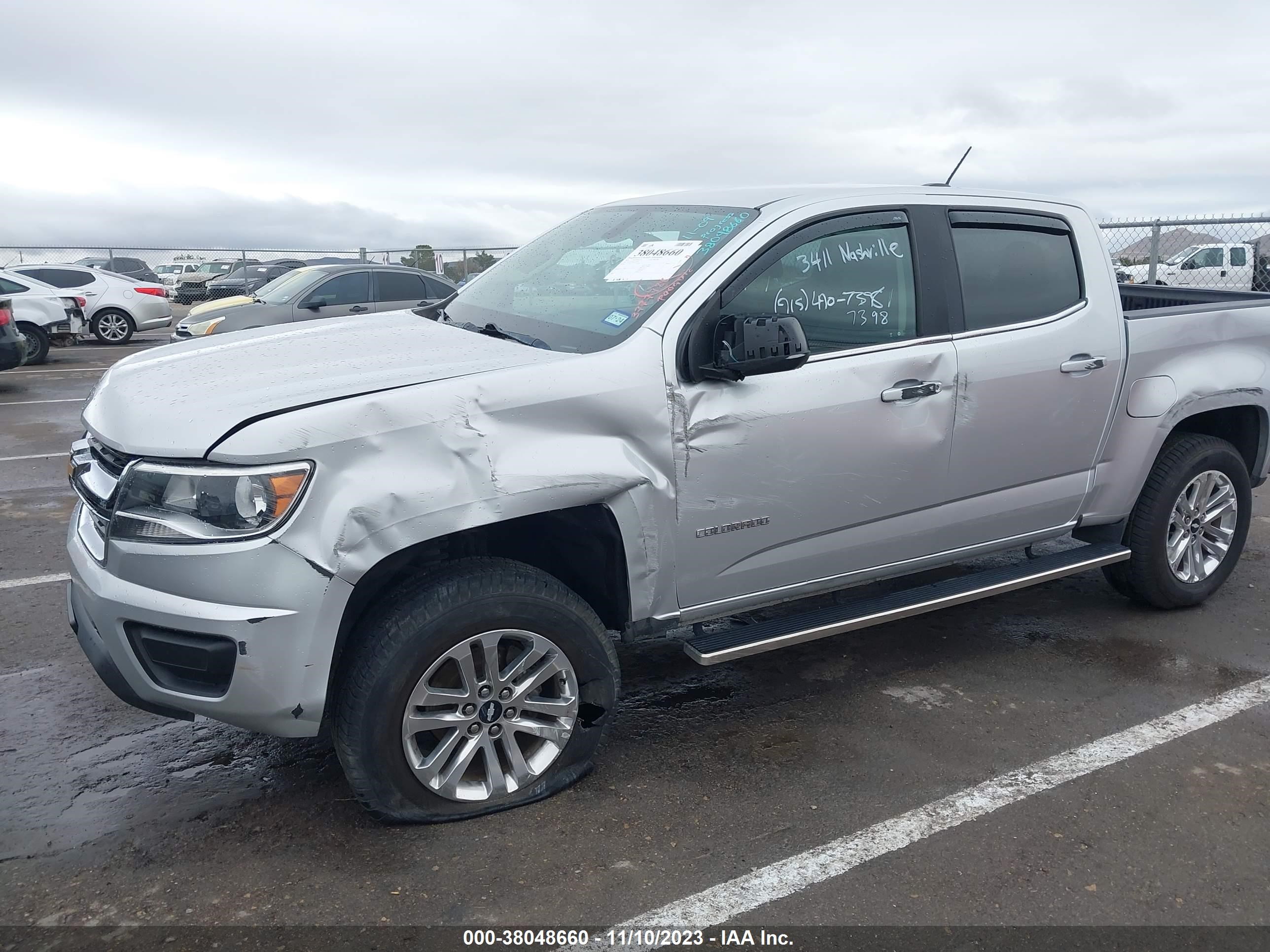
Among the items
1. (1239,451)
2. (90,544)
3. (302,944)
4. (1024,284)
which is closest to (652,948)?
(302,944)

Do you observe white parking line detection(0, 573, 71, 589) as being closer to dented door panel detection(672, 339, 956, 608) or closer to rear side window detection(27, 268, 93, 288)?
dented door panel detection(672, 339, 956, 608)

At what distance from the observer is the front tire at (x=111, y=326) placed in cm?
1766

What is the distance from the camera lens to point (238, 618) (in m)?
2.69

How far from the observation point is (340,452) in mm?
2746

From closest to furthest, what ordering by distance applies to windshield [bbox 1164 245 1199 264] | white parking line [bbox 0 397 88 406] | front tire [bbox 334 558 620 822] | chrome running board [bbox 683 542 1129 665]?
1. front tire [bbox 334 558 620 822]
2. chrome running board [bbox 683 542 1129 665]
3. white parking line [bbox 0 397 88 406]
4. windshield [bbox 1164 245 1199 264]

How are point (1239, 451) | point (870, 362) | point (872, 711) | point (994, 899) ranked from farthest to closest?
point (1239, 451) < point (872, 711) < point (870, 362) < point (994, 899)

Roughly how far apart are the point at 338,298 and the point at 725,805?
10.8 meters

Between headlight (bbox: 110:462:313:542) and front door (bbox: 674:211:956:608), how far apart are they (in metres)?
1.18

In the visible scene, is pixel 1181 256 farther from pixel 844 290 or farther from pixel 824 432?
pixel 824 432

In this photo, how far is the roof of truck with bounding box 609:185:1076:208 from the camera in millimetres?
3713

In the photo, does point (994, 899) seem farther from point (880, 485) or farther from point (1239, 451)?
point (1239, 451)

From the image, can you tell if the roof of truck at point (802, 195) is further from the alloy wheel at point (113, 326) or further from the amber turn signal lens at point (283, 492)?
the alloy wheel at point (113, 326)

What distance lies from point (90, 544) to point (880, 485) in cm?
255

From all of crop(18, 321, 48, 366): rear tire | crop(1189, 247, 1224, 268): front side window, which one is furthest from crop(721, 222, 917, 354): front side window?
crop(18, 321, 48, 366): rear tire
